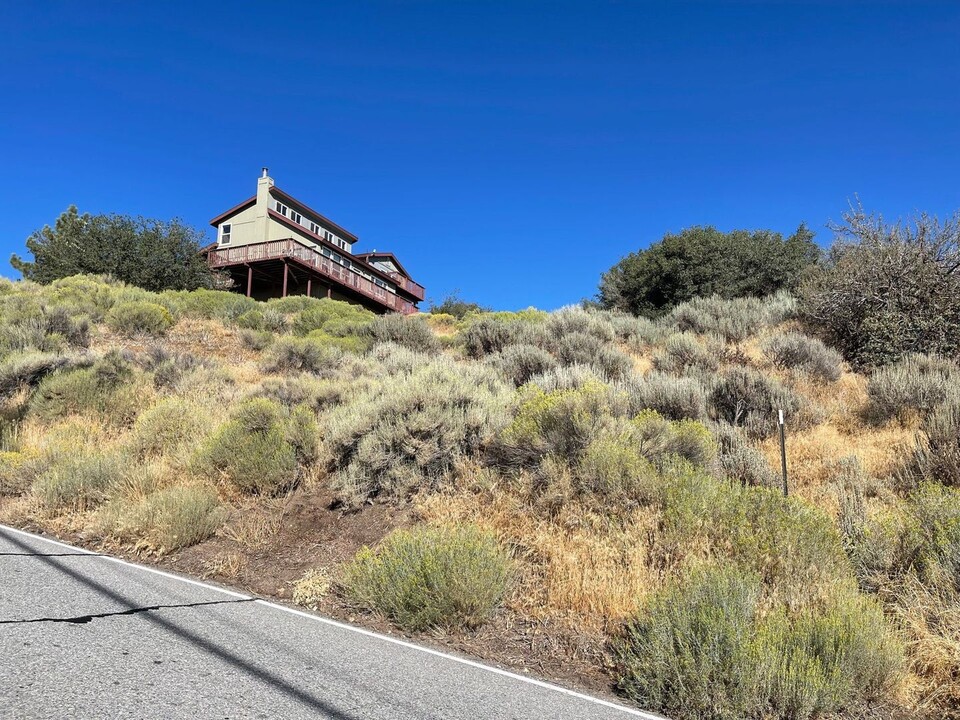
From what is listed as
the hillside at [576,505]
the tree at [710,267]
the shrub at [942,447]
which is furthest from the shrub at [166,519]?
the tree at [710,267]

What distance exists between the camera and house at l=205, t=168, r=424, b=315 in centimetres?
3256

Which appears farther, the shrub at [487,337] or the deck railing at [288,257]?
the deck railing at [288,257]

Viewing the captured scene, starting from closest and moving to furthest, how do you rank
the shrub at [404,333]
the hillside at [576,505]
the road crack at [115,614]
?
the hillside at [576,505] → the road crack at [115,614] → the shrub at [404,333]

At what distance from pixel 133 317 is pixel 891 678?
1831cm

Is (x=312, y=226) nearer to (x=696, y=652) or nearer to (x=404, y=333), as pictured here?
(x=404, y=333)

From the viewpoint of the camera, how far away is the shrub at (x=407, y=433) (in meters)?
6.45

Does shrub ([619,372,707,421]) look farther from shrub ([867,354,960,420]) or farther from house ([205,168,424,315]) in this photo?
house ([205,168,424,315])

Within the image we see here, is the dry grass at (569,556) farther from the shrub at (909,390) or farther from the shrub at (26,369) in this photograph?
the shrub at (26,369)

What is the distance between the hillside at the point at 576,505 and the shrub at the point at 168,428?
59 mm

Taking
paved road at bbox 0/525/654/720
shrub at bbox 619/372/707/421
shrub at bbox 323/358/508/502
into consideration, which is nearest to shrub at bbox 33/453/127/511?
paved road at bbox 0/525/654/720

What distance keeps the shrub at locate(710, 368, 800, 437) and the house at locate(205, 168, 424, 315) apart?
27.3m

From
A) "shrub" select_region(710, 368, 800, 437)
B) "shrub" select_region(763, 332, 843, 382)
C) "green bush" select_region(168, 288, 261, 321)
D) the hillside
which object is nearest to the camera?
the hillside

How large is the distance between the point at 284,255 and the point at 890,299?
28.6m

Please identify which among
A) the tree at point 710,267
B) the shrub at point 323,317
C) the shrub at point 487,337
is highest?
the tree at point 710,267
